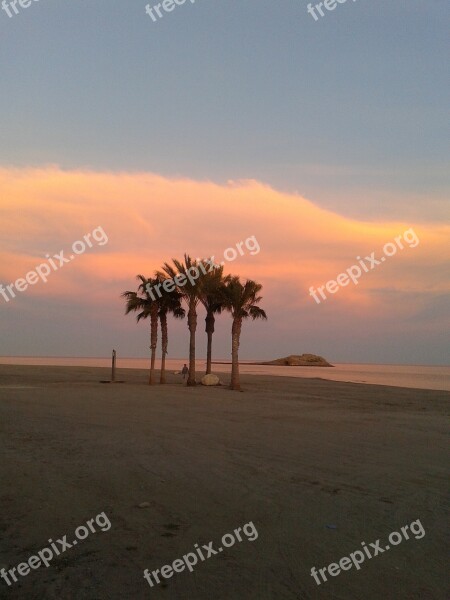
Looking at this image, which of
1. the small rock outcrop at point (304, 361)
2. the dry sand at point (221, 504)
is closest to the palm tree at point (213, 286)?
the dry sand at point (221, 504)

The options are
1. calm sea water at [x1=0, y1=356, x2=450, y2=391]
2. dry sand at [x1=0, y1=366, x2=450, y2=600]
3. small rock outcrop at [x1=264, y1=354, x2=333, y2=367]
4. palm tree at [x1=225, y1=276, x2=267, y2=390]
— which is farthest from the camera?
small rock outcrop at [x1=264, y1=354, x2=333, y2=367]

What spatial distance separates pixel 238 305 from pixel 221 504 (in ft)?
94.2

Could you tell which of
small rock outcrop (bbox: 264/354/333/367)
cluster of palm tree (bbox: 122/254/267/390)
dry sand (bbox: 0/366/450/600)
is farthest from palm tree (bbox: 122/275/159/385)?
small rock outcrop (bbox: 264/354/333/367)

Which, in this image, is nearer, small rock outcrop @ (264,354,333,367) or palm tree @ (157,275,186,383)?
palm tree @ (157,275,186,383)

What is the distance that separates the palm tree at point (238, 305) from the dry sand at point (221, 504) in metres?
20.7

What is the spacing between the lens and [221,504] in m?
7.89

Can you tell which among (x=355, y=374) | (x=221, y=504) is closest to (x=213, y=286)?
(x=221, y=504)

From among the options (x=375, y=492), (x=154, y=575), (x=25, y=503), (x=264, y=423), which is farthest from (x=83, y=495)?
(x=264, y=423)

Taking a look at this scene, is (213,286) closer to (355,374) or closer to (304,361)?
(355,374)

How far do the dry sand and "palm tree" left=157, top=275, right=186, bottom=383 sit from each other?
23.5 metres

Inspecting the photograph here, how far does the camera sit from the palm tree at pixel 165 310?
3916 centimetres

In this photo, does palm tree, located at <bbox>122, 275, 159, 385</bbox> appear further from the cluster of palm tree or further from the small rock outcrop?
the small rock outcrop

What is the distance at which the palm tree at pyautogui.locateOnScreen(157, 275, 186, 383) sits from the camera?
128 ft

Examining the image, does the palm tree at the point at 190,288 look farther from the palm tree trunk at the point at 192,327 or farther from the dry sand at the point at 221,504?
the dry sand at the point at 221,504
